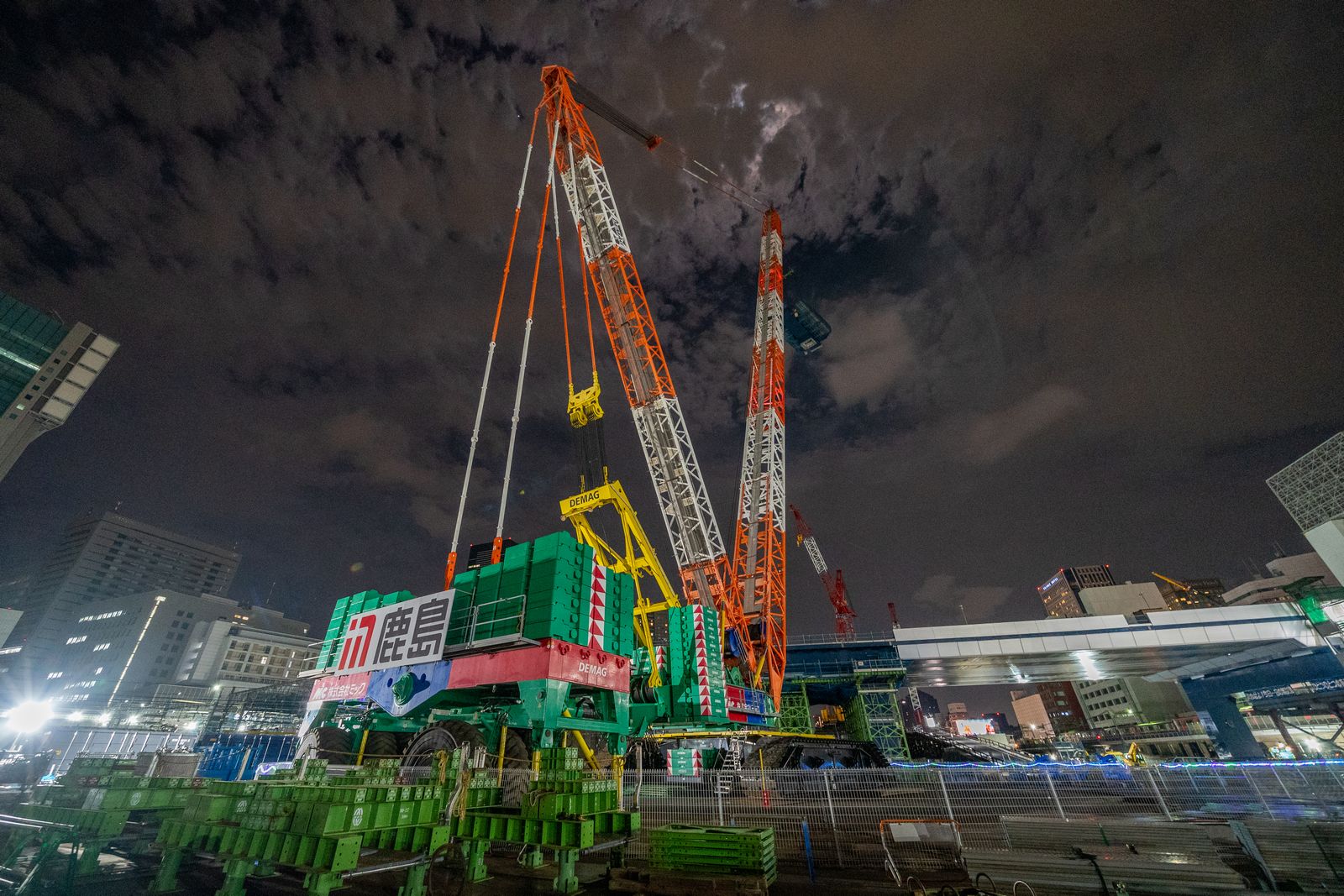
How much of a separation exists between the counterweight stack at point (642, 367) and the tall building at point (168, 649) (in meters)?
99.0

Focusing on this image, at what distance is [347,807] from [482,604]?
9610 millimetres

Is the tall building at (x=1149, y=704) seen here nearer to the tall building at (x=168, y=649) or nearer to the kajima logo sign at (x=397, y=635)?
the kajima logo sign at (x=397, y=635)

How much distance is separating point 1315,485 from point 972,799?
357ft

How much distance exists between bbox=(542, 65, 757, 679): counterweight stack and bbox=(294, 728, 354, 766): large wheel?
2146 centimetres

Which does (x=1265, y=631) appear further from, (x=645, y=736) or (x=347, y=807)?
(x=347, y=807)

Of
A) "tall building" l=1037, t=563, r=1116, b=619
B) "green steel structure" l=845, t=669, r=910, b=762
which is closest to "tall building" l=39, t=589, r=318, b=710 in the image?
"green steel structure" l=845, t=669, r=910, b=762

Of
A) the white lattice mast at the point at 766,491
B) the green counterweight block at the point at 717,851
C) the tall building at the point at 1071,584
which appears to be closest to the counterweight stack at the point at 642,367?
the white lattice mast at the point at 766,491

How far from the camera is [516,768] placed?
45.0ft

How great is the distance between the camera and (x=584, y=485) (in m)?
31.8

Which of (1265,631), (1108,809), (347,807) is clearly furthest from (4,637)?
(1265,631)

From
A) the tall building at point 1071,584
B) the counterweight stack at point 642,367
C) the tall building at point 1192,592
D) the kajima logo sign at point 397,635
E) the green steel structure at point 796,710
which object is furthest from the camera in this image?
the tall building at point 1071,584

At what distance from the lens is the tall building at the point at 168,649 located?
318 ft

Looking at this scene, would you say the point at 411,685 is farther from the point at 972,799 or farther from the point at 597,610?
the point at 972,799

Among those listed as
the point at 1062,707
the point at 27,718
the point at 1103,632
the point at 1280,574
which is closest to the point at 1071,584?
the point at 1062,707
